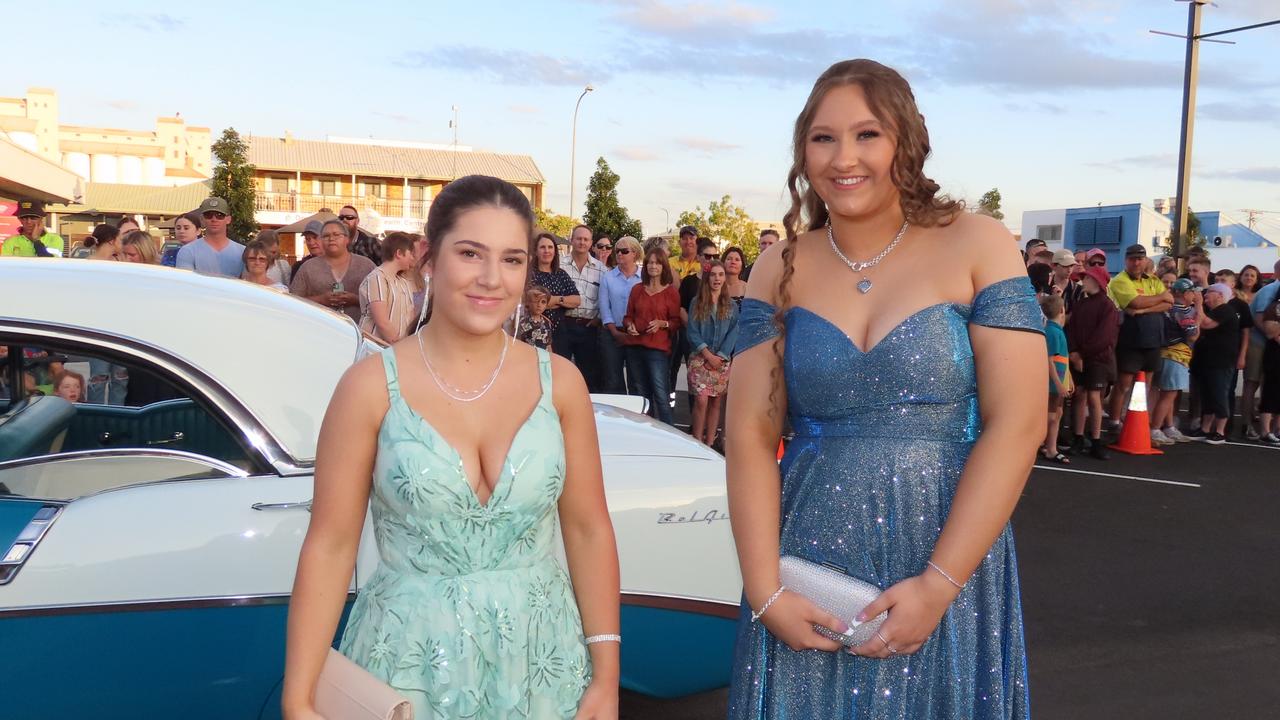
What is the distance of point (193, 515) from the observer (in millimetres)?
2613

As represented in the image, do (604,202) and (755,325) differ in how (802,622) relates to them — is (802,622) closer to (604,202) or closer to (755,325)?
(755,325)

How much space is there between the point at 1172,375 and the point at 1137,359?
40cm

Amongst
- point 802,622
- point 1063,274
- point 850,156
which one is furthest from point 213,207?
point 1063,274

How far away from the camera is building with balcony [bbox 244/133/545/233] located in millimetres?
63500

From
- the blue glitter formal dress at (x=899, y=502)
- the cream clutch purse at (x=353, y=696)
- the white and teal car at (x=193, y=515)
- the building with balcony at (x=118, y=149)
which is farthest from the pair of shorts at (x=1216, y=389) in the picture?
the building with balcony at (x=118, y=149)

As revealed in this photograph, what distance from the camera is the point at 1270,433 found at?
11.4 m

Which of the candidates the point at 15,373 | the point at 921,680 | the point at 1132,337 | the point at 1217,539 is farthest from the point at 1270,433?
the point at 15,373

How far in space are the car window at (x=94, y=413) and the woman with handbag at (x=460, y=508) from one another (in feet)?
3.44

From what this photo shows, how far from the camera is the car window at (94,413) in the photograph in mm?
2844

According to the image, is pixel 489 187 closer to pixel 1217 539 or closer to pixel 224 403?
pixel 224 403

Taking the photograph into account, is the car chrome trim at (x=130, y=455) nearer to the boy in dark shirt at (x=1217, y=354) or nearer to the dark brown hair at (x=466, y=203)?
the dark brown hair at (x=466, y=203)

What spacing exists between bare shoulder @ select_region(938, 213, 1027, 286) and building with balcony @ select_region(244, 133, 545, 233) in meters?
61.8

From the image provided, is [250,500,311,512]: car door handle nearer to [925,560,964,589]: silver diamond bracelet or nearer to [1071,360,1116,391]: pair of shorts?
[925,560,964,589]: silver diamond bracelet

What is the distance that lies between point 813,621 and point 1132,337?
997 cm
